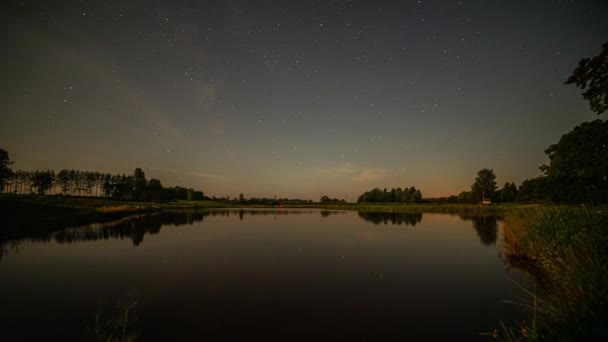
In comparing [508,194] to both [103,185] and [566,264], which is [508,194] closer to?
[566,264]

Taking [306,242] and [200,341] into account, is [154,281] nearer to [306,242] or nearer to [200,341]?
[200,341]

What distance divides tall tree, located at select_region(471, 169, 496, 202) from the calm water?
118227 millimetres

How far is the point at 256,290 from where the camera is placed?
11.3 meters

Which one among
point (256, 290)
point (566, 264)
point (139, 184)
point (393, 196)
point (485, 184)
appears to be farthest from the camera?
point (393, 196)

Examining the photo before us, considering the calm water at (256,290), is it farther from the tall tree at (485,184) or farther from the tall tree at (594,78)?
the tall tree at (485,184)

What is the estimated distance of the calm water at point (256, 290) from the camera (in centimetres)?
792

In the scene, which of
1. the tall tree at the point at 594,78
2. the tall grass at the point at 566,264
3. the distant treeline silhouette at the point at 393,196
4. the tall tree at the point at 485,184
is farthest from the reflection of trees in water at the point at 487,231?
the distant treeline silhouette at the point at 393,196

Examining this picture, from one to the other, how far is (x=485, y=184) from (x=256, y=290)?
13791 cm

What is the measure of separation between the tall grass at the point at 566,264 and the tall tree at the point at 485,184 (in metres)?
113

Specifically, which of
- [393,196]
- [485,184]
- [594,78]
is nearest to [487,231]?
[594,78]

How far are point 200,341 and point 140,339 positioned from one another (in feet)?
5.44

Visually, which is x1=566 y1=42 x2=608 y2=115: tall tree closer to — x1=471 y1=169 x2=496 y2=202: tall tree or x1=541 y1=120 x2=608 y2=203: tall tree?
x1=541 y1=120 x2=608 y2=203: tall tree

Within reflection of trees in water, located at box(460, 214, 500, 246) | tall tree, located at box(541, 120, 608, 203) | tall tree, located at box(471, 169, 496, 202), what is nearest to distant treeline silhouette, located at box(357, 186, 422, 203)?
tall tree, located at box(471, 169, 496, 202)

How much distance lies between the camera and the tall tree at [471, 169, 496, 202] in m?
118
